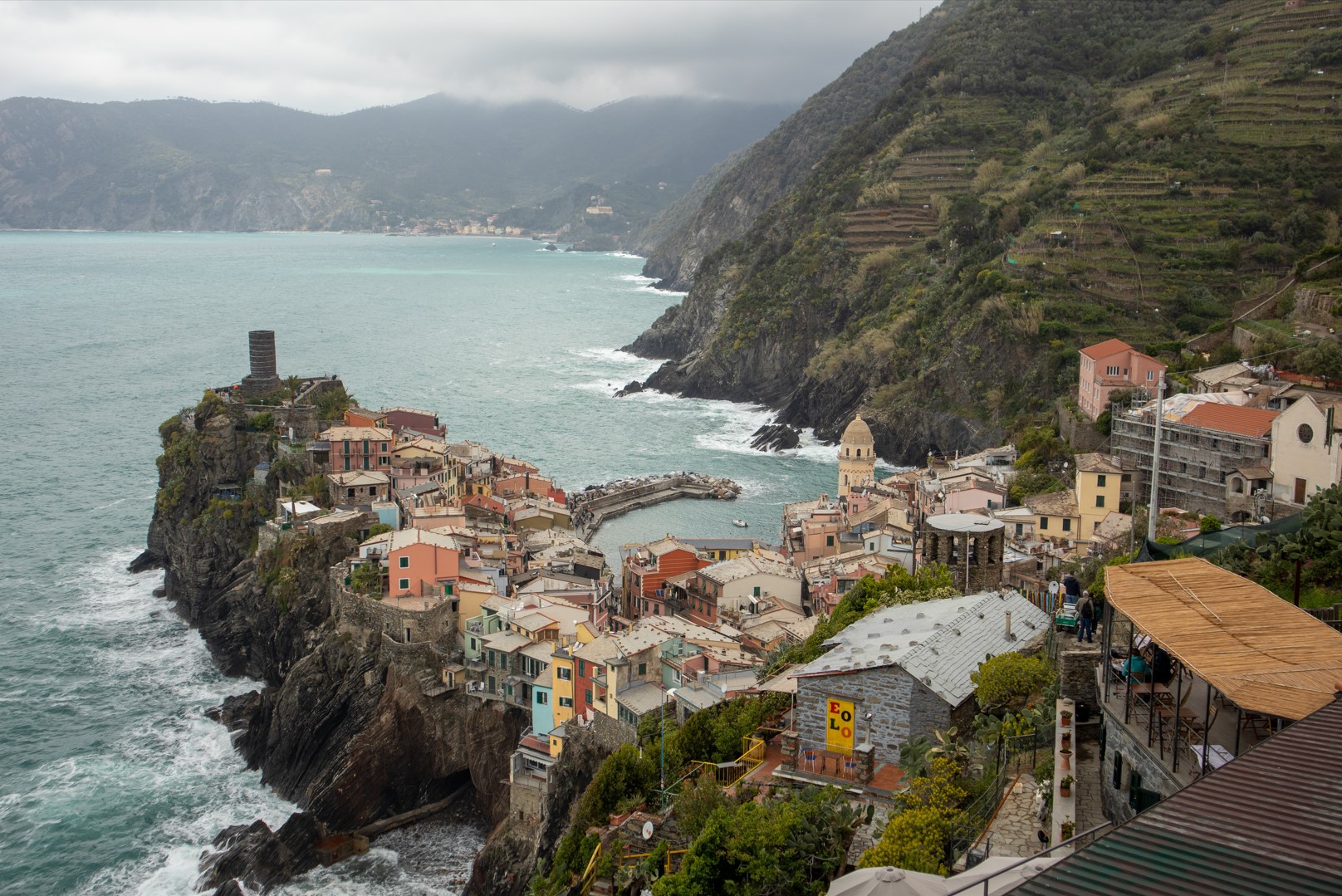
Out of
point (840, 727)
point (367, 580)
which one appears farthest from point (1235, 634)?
point (367, 580)

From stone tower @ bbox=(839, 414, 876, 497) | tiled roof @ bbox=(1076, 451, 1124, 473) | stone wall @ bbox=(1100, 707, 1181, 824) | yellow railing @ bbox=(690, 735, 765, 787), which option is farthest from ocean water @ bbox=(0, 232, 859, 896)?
stone wall @ bbox=(1100, 707, 1181, 824)

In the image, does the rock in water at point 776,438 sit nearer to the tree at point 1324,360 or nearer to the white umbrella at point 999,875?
the tree at point 1324,360

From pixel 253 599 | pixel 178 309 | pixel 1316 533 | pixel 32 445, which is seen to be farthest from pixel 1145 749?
pixel 178 309

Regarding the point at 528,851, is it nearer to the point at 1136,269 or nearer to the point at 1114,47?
the point at 1136,269

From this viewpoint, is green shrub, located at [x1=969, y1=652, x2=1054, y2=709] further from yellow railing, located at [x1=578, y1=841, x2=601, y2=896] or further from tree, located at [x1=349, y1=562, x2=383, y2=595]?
tree, located at [x1=349, y1=562, x2=383, y2=595]

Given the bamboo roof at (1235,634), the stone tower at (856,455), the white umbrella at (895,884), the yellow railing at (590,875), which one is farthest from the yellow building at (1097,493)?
the white umbrella at (895,884)
